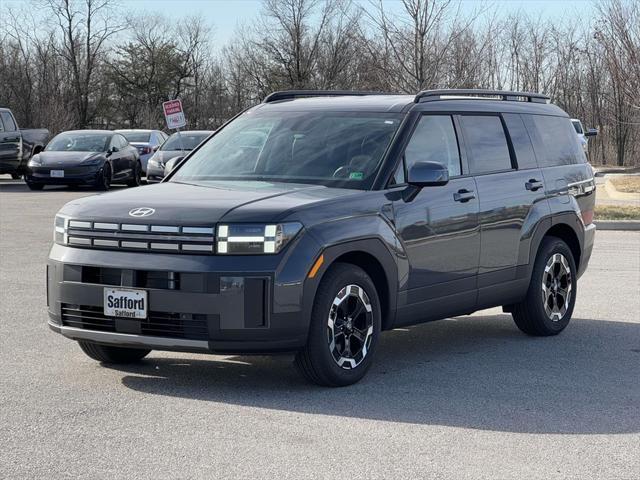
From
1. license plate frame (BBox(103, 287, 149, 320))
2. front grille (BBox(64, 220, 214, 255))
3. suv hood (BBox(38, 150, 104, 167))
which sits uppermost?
front grille (BBox(64, 220, 214, 255))

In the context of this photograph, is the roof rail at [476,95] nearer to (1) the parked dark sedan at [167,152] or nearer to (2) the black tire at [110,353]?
(2) the black tire at [110,353]

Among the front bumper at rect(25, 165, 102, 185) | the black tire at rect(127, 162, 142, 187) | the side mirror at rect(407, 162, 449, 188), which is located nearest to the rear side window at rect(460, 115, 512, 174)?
the side mirror at rect(407, 162, 449, 188)

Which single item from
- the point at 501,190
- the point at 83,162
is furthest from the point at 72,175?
the point at 501,190

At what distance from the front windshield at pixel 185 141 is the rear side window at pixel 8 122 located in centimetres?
511

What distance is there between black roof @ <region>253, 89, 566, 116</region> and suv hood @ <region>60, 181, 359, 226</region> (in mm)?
927

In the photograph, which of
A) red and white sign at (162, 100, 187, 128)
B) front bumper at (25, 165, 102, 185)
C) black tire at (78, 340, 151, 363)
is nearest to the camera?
black tire at (78, 340, 151, 363)

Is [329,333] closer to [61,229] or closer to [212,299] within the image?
[212,299]

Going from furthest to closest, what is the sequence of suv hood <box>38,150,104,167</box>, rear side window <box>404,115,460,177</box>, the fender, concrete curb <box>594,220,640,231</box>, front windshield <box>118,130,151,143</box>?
front windshield <box>118,130,151,143</box>
suv hood <box>38,150,104,167</box>
concrete curb <box>594,220,640,231</box>
rear side window <box>404,115,460,177</box>
the fender

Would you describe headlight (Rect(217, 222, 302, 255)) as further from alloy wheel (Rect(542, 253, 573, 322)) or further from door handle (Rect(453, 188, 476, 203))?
alloy wheel (Rect(542, 253, 573, 322))

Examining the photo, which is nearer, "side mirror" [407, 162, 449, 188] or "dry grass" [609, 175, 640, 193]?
"side mirror" [407, 162, 449, 188]

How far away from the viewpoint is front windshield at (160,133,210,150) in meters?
29.0

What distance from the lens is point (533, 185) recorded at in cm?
892

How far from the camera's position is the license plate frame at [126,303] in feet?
21.7

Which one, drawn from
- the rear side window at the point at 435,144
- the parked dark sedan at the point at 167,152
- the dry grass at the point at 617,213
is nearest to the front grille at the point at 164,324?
the rear side window at the point at 435,144
